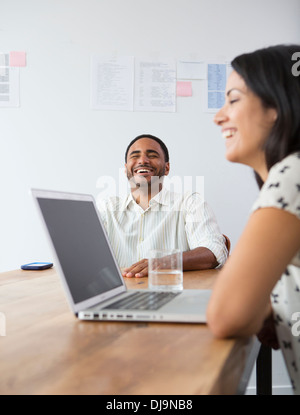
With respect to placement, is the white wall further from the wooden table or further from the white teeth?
the wooden table

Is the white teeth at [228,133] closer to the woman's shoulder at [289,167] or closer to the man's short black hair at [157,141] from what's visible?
the woman's shoulder at [289,167]

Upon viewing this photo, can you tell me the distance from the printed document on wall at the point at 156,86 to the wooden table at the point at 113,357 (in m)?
1.75

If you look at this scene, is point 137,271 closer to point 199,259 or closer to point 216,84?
point 199,259

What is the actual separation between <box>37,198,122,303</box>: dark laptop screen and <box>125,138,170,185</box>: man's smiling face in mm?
1174

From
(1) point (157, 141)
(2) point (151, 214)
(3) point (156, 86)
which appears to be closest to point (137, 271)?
(2) point (151, 214)

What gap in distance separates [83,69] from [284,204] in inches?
79.0

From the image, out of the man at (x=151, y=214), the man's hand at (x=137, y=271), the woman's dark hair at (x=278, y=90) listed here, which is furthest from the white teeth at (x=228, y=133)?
the man at (x=151, y=214)

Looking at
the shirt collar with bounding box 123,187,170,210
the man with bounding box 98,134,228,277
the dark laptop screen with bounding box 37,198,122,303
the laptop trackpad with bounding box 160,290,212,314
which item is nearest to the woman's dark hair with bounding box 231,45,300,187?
the laptop trackpad with bounding box 160,290,212,314

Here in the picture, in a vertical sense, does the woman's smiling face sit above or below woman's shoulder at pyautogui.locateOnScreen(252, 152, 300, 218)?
above

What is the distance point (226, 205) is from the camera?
2.49 metres

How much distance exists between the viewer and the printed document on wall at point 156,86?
250cm

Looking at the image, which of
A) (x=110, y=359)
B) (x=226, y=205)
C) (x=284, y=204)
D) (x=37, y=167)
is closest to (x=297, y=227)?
(x=284, y=204)

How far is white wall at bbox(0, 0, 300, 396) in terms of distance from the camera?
2477 millimetres

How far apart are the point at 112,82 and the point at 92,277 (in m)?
1.74
